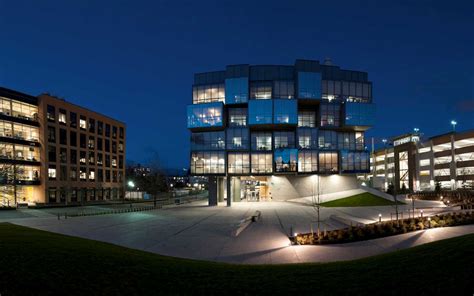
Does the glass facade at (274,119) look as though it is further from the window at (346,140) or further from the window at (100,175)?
the window at (100,175)

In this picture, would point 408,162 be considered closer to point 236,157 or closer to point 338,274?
point 236,157

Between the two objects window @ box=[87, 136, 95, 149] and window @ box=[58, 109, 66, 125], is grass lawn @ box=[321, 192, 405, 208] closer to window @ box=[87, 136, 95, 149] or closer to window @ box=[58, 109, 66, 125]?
Answer: window @ box=[58, 109, 66, 125]

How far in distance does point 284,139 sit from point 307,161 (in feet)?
19.4

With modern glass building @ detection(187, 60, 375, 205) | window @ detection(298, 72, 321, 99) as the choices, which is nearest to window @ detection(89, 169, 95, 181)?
modern glass building @ detection(187, 60, 375, 205)

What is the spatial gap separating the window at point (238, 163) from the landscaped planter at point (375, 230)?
37.6 m

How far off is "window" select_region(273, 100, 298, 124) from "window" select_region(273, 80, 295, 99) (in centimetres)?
177

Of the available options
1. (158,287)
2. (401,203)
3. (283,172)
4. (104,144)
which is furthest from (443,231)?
(104,144)

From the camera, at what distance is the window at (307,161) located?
59.1m

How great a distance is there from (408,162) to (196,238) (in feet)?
294

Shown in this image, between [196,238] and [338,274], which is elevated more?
[338,274]

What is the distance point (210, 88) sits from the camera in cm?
6012

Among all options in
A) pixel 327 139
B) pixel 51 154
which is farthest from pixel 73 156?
pixel 327 139

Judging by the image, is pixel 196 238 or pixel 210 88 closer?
pixel 196 238

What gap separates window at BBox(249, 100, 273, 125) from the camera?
2251 inches
